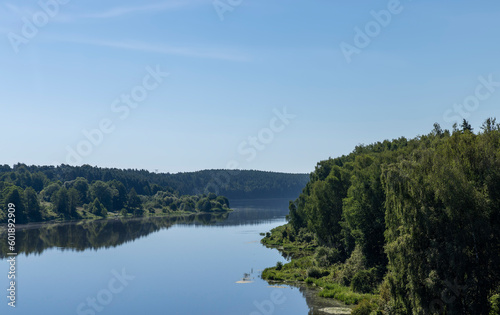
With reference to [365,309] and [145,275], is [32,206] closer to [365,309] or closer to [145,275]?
[145,275]

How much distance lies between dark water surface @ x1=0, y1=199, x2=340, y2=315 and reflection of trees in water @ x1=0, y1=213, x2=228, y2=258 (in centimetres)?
22

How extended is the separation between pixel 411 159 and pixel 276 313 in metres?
19.9

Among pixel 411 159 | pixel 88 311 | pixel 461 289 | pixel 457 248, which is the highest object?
pixel 411 159

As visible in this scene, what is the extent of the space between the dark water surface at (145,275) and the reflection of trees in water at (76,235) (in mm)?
221

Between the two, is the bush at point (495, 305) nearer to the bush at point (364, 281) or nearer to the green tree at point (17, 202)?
the bush at point (364, 281)

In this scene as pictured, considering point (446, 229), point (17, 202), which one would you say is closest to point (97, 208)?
point (17, 202)

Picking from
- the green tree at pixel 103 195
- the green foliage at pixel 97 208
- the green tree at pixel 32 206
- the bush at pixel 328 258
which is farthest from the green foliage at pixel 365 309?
the green tree at pixel 103 195

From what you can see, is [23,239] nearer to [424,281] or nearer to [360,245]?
[360,245]

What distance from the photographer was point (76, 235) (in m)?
121

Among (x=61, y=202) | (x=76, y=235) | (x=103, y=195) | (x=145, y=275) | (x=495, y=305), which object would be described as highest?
(x=103, y=195)

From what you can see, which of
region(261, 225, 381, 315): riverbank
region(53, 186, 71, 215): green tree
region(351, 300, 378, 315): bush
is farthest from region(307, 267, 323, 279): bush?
region(53, 186, 71, 215): green tree

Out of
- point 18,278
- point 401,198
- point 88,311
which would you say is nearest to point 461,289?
point 401,198

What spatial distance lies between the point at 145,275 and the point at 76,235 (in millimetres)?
59135

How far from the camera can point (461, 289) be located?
3262 centimetres
